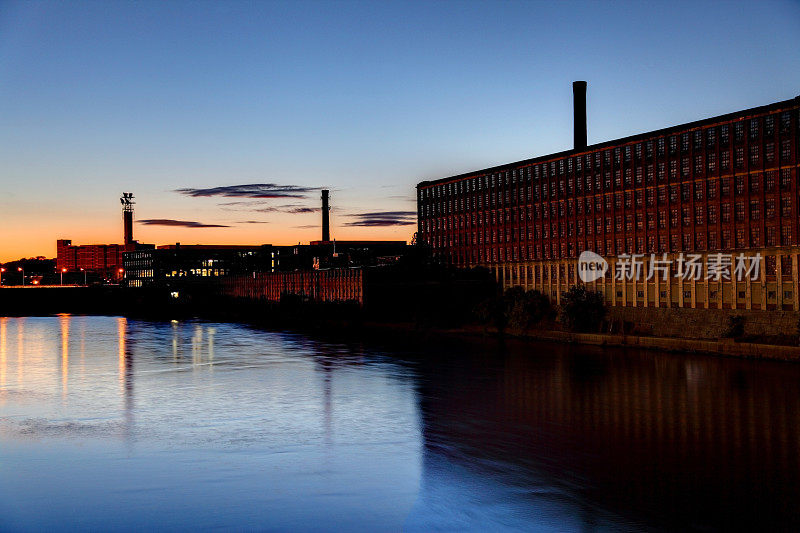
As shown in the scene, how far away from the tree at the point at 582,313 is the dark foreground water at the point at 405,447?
75.6 feet

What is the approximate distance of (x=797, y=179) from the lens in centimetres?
7425

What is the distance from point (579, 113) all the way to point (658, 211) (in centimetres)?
1999

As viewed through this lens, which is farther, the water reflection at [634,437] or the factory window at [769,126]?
the factory window at [769,126]

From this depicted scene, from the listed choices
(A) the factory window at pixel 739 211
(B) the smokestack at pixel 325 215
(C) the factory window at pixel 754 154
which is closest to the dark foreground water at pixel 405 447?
(A) the factory window at pixel 739 211

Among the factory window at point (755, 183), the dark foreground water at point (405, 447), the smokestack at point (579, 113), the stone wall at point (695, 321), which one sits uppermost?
the smokestack at point (579, 113)

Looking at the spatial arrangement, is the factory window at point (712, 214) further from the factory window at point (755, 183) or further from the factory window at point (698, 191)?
the factory window at point (755, 183)

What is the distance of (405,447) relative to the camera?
25859 mm

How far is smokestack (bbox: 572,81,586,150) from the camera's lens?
104 metres

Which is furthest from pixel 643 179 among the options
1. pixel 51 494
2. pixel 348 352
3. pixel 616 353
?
pixel 51 494

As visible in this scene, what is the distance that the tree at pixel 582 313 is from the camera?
75.1 metres

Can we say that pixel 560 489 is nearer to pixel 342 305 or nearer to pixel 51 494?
pixel 51 494

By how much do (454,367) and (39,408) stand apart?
80.8 ft

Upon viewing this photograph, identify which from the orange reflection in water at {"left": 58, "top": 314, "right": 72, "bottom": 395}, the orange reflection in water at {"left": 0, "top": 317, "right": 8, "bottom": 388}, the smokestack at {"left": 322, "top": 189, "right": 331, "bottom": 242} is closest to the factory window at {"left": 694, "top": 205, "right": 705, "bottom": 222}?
the orange reflection in water at {"left": 58, "top": 314, "right": 72, "bottom": 395}

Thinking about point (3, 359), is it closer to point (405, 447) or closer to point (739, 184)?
point (405, 447)
